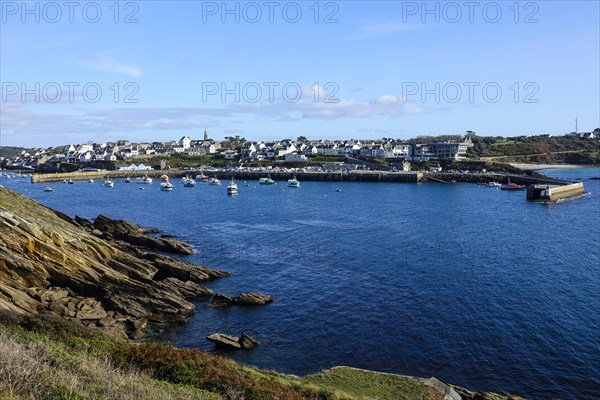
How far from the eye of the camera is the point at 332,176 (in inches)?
5768

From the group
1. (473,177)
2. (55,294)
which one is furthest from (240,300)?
(473,177)

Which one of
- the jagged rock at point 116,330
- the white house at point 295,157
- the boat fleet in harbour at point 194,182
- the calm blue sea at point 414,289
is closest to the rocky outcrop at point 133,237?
the calm blue sea at point 414,289

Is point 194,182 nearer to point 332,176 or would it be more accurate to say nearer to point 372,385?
point 332,176

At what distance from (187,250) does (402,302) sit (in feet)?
75.2

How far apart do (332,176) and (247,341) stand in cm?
12075

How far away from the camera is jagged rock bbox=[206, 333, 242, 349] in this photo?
26.9m

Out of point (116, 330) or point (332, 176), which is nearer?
point (116, 330)

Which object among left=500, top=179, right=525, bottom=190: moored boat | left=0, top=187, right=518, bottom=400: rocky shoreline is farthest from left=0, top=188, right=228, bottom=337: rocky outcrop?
left=500, top=179, right=525, bottom=190: moored boat

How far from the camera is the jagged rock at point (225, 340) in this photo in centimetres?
2694

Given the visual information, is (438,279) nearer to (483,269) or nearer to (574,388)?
(483,269)

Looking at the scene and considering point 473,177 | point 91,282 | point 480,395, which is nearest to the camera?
point 480,395

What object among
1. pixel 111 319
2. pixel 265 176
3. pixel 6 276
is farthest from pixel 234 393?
pixel 265 176

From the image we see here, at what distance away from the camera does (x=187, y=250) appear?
4875cm

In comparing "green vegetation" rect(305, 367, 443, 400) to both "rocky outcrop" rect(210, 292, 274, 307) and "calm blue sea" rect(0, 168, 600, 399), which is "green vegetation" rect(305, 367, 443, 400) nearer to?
"calm blue sea" rect(0, 168, 600, 399)
